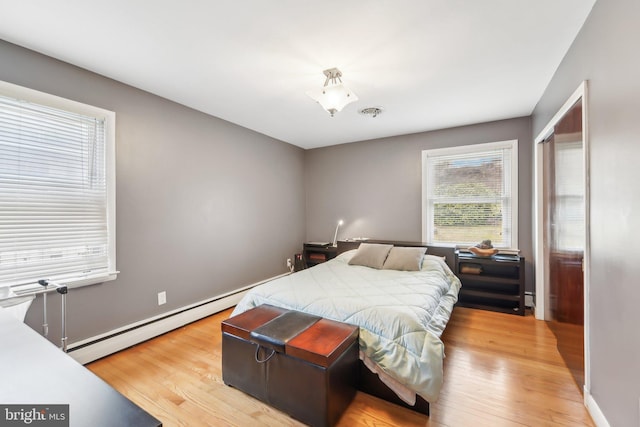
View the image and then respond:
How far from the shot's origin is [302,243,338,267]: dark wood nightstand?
177 inches

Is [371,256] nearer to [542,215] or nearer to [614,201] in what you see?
[542,215]

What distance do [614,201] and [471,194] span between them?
8.02ft

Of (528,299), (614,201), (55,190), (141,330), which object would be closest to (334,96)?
(614,201)

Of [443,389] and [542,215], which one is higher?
[542,215]

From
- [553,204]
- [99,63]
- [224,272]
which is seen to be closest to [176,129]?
[99,63]

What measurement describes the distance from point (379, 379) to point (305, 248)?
3.04 meters

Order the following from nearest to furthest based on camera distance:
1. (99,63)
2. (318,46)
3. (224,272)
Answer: (318,46) < (99,63) < (224,272)

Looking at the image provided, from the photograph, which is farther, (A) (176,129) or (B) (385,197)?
(B) (385,197)

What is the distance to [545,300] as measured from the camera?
292 cm

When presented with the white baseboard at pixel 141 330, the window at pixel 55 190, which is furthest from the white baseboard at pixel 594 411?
the window at pixel 55 190

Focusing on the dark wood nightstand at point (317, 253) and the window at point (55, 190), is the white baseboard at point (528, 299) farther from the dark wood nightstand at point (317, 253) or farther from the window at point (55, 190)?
the window at point (55, 190)

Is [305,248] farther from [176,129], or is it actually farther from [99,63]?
[99,63]

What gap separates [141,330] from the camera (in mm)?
2623

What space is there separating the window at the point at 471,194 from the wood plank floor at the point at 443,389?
132cm
